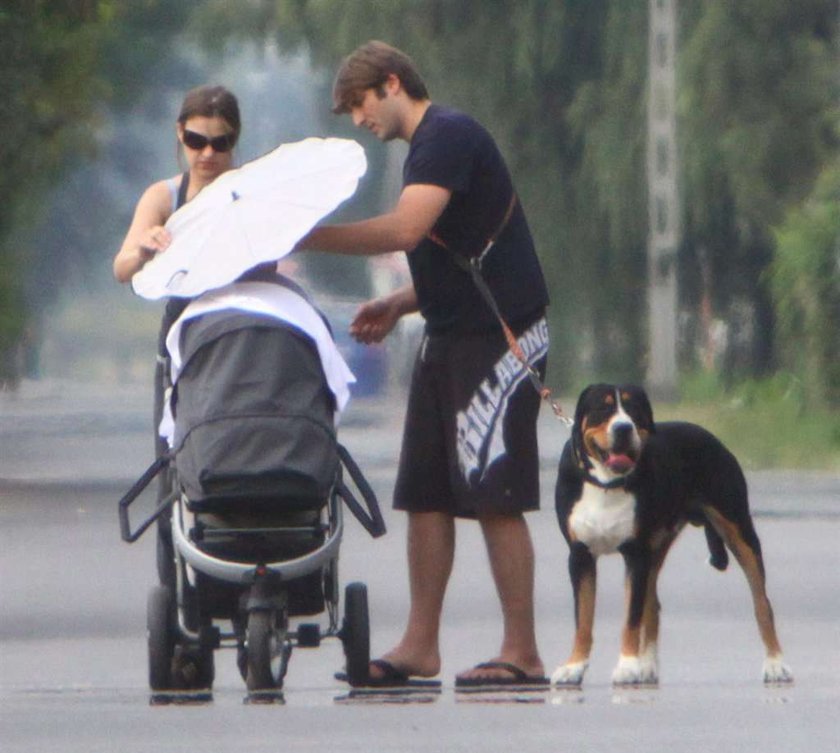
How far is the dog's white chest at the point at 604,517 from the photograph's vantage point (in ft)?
27.5

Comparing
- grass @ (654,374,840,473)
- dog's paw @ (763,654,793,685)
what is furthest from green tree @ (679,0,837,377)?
dog's paw @ (763,654,793,685)

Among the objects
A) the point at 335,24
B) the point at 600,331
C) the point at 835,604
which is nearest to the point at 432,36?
the point at 335,24

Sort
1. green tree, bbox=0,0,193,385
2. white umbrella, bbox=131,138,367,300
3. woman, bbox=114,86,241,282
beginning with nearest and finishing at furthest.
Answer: white umbrella, bbox=131,138,367,300
woman, bbox=114,86,241,282
green tree, bbox=0,0,193,385

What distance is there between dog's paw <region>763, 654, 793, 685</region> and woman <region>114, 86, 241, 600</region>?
5.96 feet

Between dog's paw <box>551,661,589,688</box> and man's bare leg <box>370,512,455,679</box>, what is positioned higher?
man's bare leg <box>370,512,455,679</box>

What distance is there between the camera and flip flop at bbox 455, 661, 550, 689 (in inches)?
328

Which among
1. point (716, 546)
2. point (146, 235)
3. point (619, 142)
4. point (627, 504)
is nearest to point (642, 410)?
point (627, 504)

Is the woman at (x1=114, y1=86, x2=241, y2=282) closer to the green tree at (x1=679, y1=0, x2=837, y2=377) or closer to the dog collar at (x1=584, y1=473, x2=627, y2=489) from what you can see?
the dog collar at (x1=584, y1=473, x2=627, y2=489)

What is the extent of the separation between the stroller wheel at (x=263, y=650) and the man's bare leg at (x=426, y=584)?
2.35 ft

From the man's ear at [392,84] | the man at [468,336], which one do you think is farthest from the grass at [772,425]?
the man's ear at [392,84]

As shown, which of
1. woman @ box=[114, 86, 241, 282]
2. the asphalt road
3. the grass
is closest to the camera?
the asphalt road

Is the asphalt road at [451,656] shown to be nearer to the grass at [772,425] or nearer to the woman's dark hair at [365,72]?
the woman's dark hair at [365,72]

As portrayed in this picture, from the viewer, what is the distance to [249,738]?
7.06m

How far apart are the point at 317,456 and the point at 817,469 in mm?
13588
